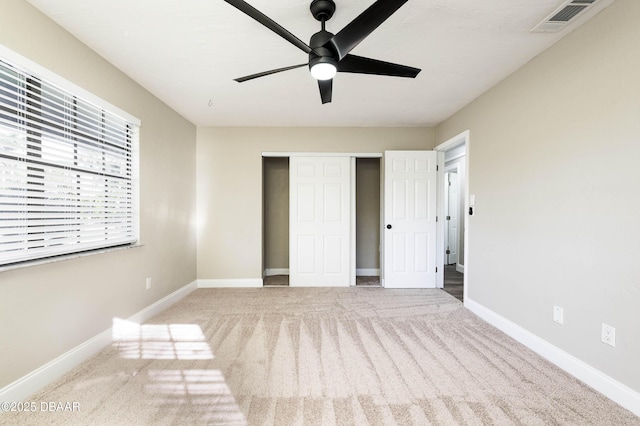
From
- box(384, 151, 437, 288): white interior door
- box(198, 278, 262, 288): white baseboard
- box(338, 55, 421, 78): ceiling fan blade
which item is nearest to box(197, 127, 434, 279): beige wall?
box(198, 278, 262, 288): white baseboard

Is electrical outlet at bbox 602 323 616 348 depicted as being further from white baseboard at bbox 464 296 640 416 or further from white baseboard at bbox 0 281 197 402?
white baseboard at bbox 0 281 197 402

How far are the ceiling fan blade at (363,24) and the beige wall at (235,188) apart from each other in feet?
9.00

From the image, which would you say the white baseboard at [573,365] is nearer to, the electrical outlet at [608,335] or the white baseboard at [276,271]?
the electrical outlet at [608,335]

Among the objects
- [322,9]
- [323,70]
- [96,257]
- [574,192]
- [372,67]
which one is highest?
[322,9]

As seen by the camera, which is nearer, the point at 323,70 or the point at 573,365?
the point at 323,70

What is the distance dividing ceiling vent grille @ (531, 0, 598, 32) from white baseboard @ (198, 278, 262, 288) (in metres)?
4.11

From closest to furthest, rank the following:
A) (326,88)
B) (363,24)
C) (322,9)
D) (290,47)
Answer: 1. (363,24)
2. (322,9)
3. (326,88)
4. (290,47)

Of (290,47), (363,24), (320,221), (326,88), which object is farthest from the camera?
(320,221)

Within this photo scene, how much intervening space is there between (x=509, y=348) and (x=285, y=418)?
6.50 feet

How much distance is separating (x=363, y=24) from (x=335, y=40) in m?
0.15

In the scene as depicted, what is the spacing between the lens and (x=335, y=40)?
1396mm

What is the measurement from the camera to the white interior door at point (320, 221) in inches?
166

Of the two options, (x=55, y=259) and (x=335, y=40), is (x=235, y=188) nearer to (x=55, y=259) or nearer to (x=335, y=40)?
(x=55, y=259)

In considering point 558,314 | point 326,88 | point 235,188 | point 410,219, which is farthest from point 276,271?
point 558,314
